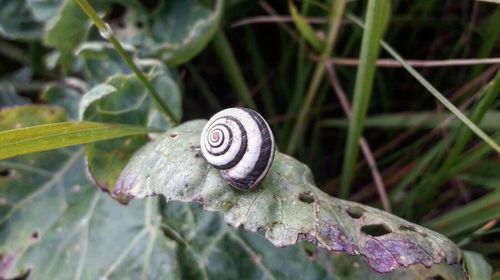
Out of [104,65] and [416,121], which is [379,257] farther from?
[104,65]

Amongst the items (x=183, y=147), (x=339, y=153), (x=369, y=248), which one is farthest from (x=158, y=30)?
(x=369, y=248)

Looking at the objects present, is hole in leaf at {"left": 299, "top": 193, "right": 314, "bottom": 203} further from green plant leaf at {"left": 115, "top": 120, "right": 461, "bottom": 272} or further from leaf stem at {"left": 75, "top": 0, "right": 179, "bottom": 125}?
leaf stem at {"left": 75, "top": 0, "right": 179, "bottom": 125}

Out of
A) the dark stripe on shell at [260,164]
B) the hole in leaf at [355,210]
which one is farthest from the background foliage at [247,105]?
the dark stripe on shell at [260,164]

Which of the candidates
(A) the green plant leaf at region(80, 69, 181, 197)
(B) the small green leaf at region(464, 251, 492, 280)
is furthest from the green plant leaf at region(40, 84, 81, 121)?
(B) the small green leaf at region(464, 251, 492, 280)

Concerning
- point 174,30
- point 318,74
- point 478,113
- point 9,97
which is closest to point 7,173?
point 9,97

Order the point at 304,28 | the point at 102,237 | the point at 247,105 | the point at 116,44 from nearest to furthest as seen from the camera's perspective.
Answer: the point at 116,44 < the point at 102,237 < the point at 304,28 < the point at 247,105

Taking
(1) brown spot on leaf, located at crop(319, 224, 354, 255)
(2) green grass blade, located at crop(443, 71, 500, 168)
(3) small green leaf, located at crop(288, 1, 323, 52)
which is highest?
(3) small green leaf, located at crop(288, 1, 323, 52)
